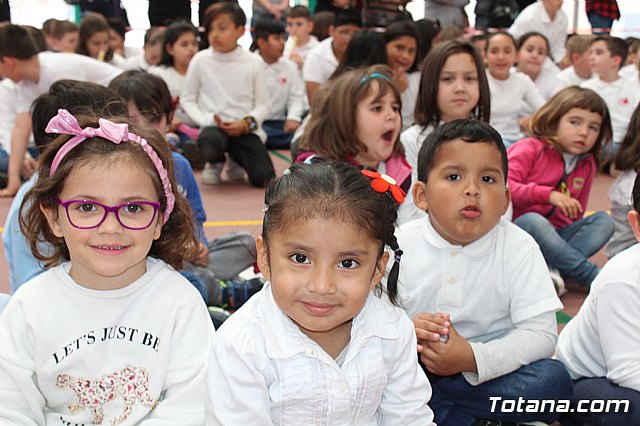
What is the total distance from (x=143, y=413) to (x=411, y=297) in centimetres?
67

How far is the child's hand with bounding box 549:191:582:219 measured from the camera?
2736mm

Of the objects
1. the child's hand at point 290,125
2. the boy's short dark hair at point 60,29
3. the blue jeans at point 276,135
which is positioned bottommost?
the blue jeans at point 276,135

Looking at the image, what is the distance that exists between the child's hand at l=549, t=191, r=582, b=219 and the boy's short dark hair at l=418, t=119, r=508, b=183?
1.03m

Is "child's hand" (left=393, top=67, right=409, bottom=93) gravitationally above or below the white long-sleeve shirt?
above

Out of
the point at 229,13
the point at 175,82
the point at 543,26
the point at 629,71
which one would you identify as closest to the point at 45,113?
the point at 229,13

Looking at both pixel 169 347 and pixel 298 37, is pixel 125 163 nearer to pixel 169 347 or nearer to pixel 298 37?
pixel 169 347

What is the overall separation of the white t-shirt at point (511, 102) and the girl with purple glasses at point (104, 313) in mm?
3150

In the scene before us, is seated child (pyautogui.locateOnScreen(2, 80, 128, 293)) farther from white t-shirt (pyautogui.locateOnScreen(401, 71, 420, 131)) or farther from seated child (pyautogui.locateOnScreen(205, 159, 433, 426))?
white t-shirt (pyautogui.locateOnScreen(401, 71, 420, 131))

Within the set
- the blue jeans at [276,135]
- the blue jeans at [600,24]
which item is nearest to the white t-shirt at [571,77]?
the blue jeans at [600,24]

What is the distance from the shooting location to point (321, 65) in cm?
535

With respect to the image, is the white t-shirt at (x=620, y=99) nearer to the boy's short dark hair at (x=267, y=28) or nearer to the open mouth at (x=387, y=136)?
the boy's short dark hair at (x=267, y=28)

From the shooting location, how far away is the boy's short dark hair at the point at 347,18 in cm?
565

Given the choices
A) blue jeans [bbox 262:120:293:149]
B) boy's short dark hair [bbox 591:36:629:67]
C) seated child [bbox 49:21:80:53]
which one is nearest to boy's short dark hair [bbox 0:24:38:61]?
seated child [bbox 49:21:80:53]

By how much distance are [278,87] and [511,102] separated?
5.45 ft
